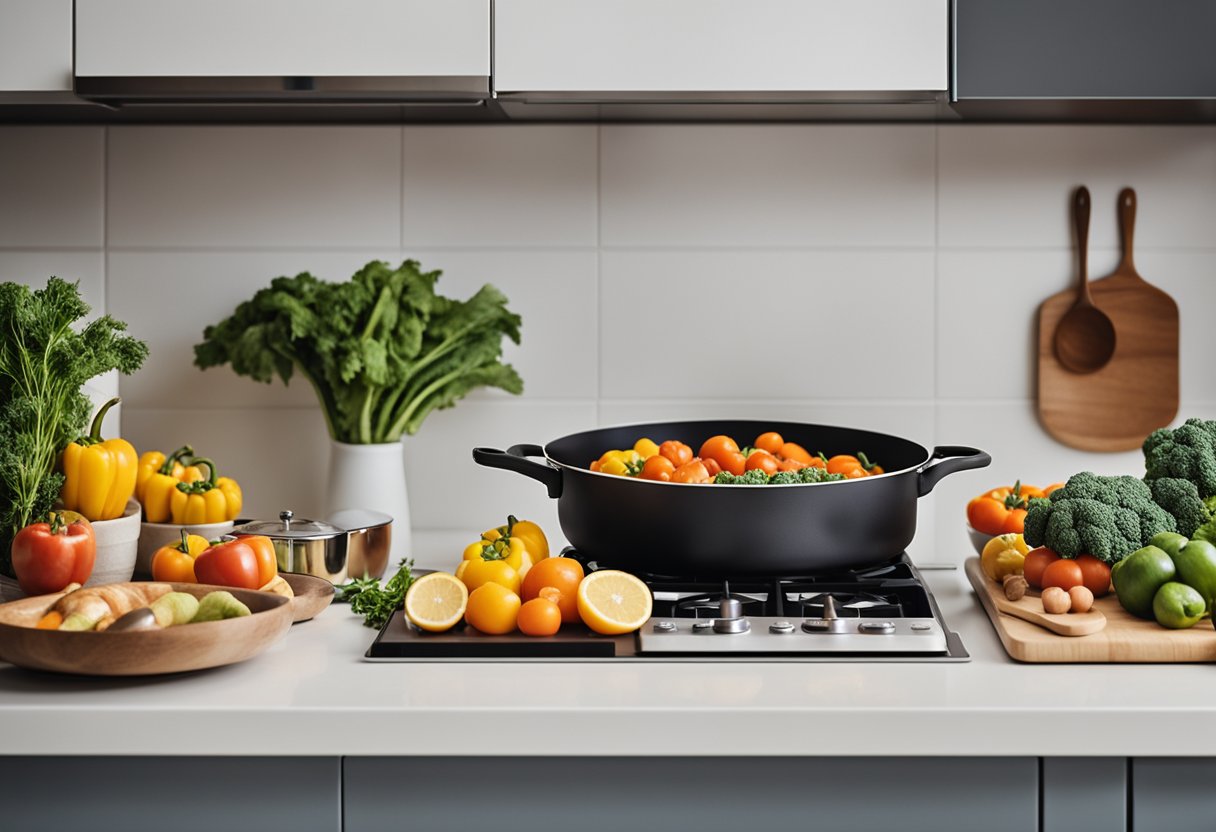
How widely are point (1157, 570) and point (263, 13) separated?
1239 mm

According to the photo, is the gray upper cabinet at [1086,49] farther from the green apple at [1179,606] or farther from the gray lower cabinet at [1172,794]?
the gray lower cabinet at [1172,794]

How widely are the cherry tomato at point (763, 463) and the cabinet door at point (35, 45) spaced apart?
999 millimetres

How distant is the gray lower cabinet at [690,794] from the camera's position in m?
1.04

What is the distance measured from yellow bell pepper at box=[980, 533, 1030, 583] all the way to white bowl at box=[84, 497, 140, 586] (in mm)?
1039

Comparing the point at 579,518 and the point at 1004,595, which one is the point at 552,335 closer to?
the point at 579,518

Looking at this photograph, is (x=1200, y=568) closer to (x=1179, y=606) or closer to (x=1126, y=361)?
(x=1179, y=606)

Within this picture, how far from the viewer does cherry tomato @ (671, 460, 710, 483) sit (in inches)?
53.1

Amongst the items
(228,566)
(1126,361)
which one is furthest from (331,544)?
(1126,361)

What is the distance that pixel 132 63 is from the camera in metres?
1.46

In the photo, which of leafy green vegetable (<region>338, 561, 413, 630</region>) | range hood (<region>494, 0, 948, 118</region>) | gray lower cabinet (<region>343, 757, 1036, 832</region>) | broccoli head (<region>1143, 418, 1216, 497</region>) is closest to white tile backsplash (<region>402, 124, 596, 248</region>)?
range hood (<region>494, 0, 948, 118</region>)

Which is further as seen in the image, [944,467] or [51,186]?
[51,186]

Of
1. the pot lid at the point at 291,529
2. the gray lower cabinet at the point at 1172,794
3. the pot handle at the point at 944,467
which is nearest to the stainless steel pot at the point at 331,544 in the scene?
the pot lid at the point at 291,529

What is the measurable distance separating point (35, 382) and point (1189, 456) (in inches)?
53.2

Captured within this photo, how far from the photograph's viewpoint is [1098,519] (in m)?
1.26
